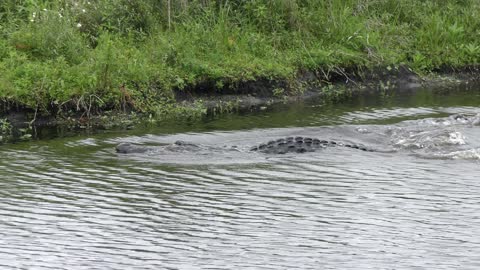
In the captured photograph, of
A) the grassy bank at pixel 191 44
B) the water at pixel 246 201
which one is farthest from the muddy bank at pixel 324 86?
the water at pixel 246 201

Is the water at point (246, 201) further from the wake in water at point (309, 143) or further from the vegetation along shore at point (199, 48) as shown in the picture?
the vegetation along shore at point (199, 48)

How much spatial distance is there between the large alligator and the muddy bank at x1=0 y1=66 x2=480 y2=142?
76.0 inches

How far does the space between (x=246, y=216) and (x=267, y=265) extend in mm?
1391

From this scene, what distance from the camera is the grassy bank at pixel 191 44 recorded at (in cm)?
1430

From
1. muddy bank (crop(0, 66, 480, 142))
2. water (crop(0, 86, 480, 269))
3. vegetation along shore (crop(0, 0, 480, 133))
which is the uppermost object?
vegetation along shore (crop(0, 0, 480, 133))

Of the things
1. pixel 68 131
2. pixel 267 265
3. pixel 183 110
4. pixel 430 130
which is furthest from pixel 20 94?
pixel 267 265

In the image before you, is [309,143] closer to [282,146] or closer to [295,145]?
[295,145]

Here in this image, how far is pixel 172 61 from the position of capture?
15625 mm

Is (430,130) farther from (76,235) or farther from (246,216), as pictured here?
(76,235)

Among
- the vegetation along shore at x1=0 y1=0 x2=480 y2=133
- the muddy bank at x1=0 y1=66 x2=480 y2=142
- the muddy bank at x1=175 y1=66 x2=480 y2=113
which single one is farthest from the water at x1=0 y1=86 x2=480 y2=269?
the muddy bank at x1=175 y1=66 x2=480 y2=113

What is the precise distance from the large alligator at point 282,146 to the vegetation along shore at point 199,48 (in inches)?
97.7

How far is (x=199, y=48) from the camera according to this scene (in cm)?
1606

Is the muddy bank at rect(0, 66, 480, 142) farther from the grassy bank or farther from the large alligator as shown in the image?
the large alligator

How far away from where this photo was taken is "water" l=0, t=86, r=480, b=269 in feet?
25.3
